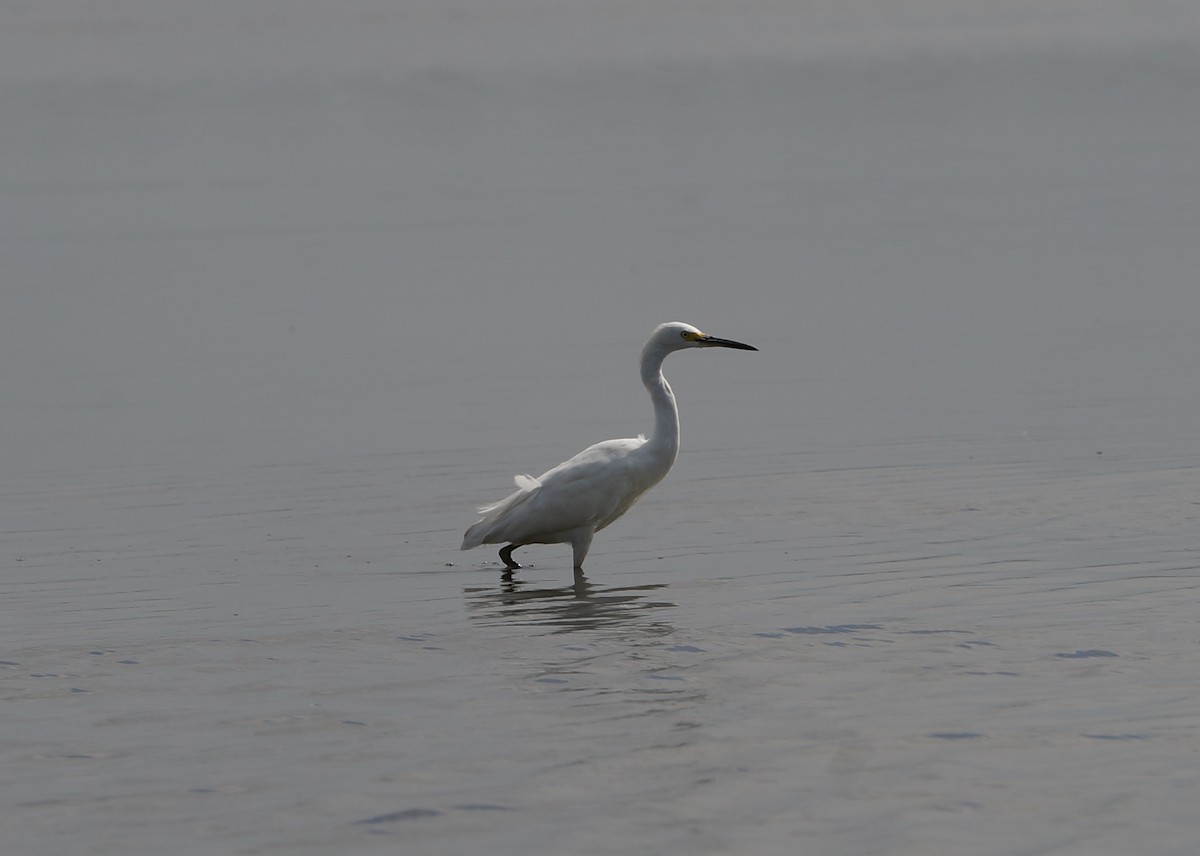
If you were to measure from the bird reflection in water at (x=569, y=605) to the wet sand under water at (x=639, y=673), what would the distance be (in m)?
0.03

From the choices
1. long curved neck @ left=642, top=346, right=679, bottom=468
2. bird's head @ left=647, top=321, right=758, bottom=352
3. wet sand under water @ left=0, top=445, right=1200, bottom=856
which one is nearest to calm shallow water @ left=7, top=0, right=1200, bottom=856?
wet sand under water @ left=0, top=445, right=1200, bottom=856

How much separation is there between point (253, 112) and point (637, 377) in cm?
3047

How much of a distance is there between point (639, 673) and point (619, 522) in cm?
435

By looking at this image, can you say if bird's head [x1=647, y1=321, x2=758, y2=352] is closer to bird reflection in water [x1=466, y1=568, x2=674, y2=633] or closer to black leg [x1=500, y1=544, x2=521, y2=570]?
black leg [x1=500, y1=544, x2=521, y2=570]

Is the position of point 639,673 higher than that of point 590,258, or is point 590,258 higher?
point 590,258

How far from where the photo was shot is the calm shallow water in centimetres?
731

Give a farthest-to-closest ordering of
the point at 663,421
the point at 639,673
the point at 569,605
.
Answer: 1. the point at 663,421
2. the point at 569,605
3. the point at 639,673

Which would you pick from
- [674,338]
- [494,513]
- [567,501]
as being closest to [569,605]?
[567,501]

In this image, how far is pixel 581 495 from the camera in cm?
1162

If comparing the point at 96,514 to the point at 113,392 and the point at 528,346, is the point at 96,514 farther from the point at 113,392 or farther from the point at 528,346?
the point at 528,346

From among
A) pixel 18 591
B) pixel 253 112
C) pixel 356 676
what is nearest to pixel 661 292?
pixel 18 591

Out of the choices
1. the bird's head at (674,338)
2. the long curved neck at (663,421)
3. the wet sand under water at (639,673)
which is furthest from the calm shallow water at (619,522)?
the bird's head at (674,338)

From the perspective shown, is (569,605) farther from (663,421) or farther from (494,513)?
(663,421)

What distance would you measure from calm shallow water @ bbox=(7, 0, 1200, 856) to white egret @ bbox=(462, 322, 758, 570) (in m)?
0.38
